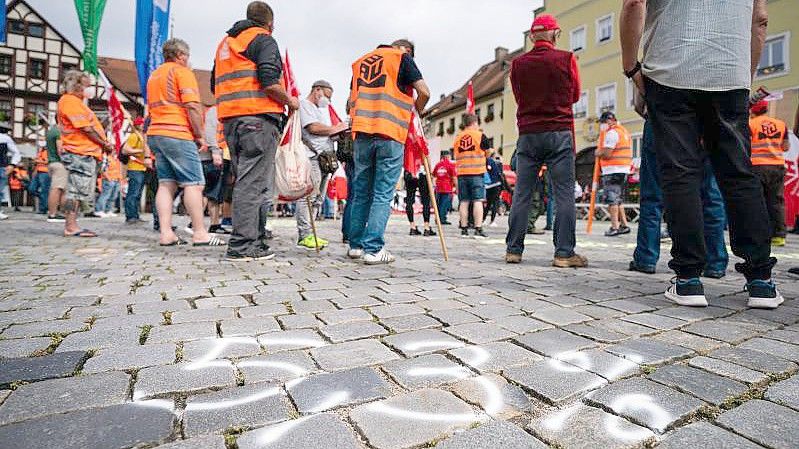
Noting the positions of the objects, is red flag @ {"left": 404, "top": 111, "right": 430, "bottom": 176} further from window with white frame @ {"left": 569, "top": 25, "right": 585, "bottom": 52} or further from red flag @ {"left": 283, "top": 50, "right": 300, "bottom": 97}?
window with white frame @ {"left": 569, "top": 25, "right": 585, "bottom": 52}

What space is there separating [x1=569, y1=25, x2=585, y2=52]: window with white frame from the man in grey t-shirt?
23837 mm

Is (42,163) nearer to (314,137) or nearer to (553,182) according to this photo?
(314,137)

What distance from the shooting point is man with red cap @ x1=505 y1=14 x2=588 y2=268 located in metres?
3.88

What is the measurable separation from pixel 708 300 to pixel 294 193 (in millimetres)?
3087

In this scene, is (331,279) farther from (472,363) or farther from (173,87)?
(173,87)

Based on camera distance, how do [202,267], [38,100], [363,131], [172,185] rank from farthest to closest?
[38,100] → [172,185] → [363,131] → [202,267]

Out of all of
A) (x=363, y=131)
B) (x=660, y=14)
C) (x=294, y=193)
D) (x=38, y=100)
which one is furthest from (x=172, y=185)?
(x=38, y=100)

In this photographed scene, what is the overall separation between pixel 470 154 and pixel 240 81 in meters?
4.23

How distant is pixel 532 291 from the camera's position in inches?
108

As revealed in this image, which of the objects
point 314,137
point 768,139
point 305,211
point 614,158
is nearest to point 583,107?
point 614,158

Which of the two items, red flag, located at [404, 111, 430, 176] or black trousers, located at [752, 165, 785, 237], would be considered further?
black trousers, located at [752, 165, 785, 237]

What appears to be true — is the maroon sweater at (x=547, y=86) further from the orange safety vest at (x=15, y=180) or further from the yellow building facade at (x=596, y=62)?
the orange safety vest at (x=15, y=180)

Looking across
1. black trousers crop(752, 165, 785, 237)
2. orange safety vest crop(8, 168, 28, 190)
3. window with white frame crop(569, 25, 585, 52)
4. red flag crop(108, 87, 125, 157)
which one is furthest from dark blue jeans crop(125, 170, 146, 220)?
window with white frame crop(569, 25, 585, 52)

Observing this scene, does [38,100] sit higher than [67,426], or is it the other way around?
[38,100]
